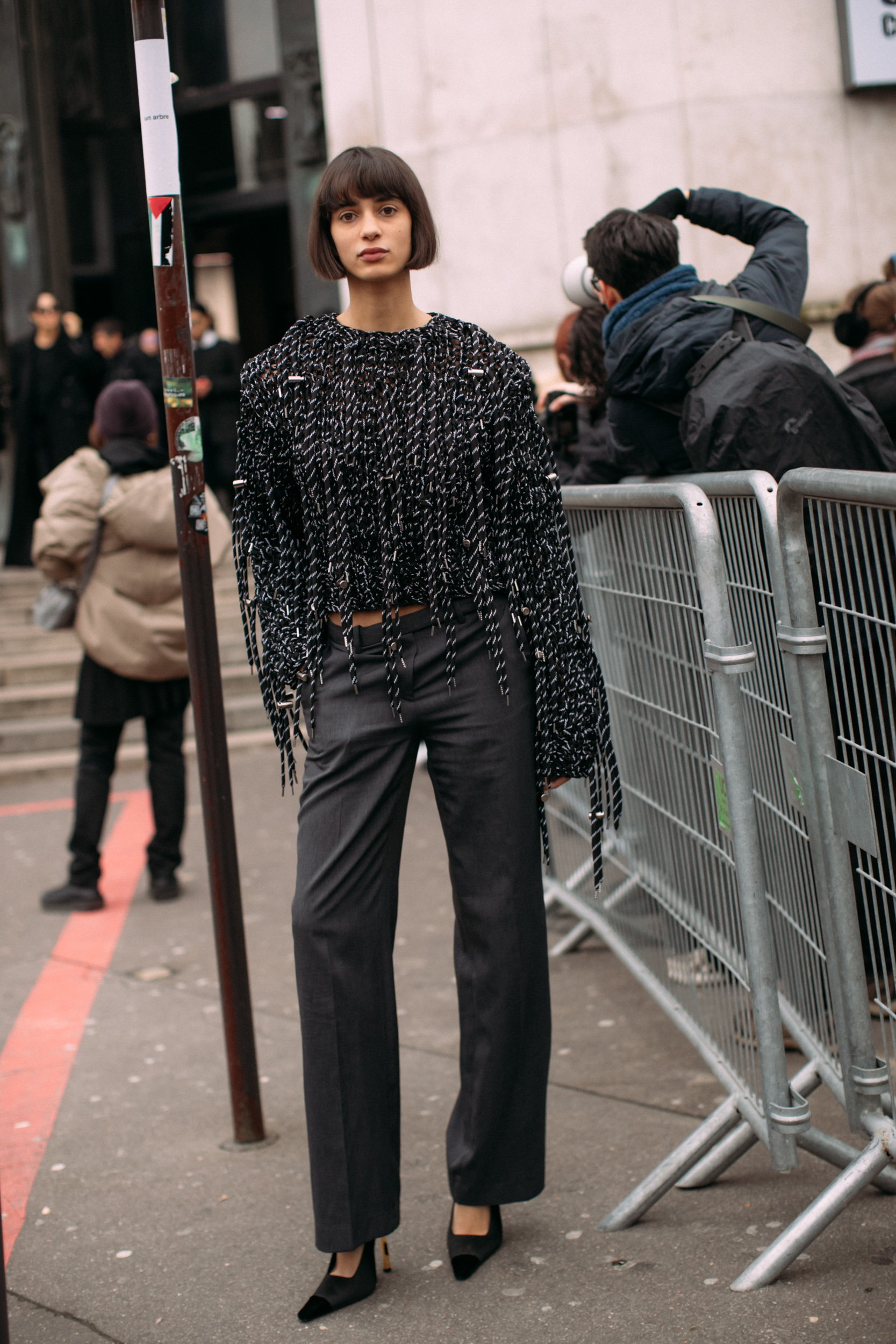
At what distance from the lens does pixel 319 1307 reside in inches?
100.0

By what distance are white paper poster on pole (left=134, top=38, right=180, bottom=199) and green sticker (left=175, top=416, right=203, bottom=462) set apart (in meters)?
0.48

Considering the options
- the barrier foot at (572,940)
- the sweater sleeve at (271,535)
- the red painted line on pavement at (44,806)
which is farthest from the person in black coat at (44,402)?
the sweater sleeve at (271,535)

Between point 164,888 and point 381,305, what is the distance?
11.0ft

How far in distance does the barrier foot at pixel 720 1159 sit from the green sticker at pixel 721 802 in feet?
2.12

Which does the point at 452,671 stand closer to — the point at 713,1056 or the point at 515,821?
the point at 515,821

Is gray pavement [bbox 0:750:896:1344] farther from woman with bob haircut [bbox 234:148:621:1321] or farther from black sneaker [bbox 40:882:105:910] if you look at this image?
black sneaker [bbox 40:882:105:910]

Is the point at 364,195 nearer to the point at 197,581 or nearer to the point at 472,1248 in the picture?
the point at 197,581

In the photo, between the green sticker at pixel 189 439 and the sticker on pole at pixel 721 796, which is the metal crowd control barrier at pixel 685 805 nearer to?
the sticker on pole at pixel 721 796

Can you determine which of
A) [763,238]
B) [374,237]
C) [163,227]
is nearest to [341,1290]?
[374,237]

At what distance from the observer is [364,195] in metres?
2.49

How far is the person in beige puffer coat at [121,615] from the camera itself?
517 centimetres

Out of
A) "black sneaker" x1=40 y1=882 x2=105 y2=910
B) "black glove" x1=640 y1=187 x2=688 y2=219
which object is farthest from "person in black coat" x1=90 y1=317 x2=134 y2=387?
"black glove" x1=640 y1=187 x2=688 y2=219

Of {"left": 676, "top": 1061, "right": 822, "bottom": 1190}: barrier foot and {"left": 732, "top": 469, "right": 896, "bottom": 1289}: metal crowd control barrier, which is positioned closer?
{"left": 732, "top": 469, "right": 896, "bottom": 1289}: metal crowd control barrier

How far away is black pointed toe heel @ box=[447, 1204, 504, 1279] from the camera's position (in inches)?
103
